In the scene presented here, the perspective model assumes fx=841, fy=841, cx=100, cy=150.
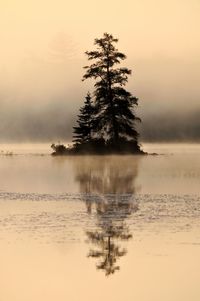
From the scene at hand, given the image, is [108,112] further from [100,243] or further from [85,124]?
[100,243]

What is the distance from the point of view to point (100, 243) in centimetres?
→ 1306

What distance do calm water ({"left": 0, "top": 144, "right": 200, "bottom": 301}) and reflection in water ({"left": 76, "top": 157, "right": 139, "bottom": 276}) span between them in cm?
2

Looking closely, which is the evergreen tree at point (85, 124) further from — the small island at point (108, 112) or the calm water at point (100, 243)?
the calm water at point (100, 243)

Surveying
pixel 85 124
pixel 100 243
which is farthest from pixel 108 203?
pixel 85 124

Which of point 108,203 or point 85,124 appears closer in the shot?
point 108,203

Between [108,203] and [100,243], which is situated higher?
[108,203]

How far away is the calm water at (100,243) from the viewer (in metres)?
10.2

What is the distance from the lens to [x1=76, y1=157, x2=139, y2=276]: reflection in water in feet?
40.2

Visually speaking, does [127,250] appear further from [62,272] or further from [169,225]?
[169,225]

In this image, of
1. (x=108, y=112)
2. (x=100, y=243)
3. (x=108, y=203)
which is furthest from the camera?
(x=108, y=112)

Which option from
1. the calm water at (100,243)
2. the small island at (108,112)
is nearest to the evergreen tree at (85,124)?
the small island at (108,112)

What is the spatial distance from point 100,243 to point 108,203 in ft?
20.3

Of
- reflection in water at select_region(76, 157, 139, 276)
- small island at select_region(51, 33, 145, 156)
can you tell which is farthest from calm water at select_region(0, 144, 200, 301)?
small island at select_region(51, 33, 145, 156)

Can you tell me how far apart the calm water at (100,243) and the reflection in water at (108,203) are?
0.02 m
